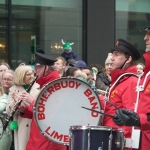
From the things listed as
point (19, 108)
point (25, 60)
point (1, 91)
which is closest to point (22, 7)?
point (25, 60)

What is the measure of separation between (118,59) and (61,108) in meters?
0.82

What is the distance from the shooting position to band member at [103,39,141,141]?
4992 millimetres

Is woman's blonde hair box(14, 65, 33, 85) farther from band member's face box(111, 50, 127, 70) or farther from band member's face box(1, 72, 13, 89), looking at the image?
band member's face box(111, 50, 127, 70)

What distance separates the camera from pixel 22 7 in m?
15.3

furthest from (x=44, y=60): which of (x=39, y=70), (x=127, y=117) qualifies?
(x=127, y=117)

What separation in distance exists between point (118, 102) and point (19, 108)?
1709 mm

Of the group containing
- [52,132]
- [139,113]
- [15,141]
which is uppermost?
[139,113]

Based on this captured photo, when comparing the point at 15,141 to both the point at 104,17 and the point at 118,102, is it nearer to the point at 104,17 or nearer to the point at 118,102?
the point at 118,102

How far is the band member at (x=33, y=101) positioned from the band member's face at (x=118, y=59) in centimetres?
110

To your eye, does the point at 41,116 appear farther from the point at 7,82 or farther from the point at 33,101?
the point at 7,82

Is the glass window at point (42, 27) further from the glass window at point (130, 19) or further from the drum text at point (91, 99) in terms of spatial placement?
the drum text at point (91, 99)

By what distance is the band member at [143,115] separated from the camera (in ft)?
13.5

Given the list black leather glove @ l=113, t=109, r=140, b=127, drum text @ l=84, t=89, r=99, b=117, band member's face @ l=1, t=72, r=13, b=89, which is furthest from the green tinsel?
black leather glove @ l=113, t=109, r=140, b=127

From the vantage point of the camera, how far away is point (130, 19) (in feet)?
54.4
